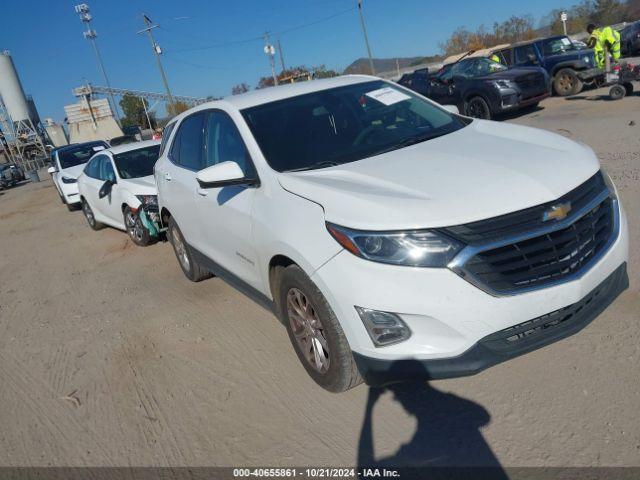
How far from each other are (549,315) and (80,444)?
2809 millimetres

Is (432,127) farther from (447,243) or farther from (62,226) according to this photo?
(62,226)

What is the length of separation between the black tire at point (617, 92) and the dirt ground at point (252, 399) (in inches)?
356

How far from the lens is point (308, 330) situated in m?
3.23

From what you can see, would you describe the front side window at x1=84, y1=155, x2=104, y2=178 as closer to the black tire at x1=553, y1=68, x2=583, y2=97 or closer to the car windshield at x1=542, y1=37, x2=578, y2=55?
the black tire at x1=553, y1=68, x2=583, y2=97

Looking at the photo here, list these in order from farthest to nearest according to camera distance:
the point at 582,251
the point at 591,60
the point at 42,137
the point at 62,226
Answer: the point at 42,137 < the point at 591,60 < the point at 62,226 < the point at 582,251

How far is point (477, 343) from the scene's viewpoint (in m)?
2.60

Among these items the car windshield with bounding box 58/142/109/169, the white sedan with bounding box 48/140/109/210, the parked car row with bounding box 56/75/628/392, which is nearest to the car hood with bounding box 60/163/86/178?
the white sedan with bounding box 48/140/109/210

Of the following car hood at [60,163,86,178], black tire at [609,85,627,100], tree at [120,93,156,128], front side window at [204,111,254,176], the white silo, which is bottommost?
black tire at [609,85,627,100]

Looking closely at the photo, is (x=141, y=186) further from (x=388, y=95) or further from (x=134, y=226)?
(x=388, y=95)

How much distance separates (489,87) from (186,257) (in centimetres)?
1058

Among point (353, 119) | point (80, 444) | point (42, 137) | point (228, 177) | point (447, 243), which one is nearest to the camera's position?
point (447, 243)

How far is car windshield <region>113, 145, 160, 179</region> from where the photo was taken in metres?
8.31

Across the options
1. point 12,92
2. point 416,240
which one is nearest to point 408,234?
point 416,240

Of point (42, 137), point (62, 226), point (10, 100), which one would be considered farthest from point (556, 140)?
point (10, 100)
